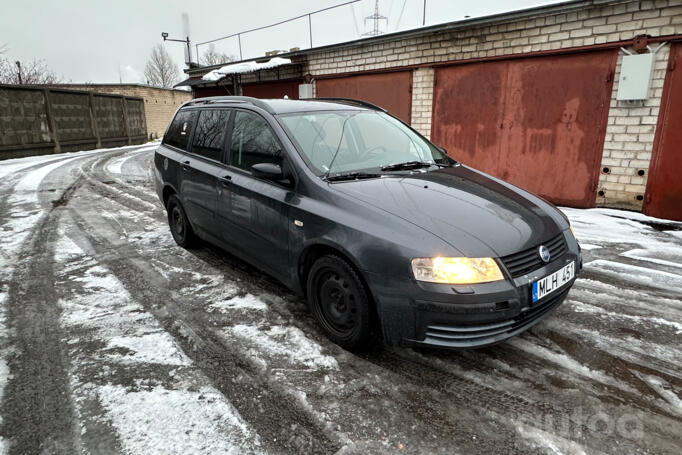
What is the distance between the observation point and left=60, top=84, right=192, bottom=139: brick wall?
29609 millimetres

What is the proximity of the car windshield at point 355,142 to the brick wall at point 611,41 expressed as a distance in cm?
487

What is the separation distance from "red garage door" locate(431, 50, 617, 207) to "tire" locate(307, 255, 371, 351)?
654 cm

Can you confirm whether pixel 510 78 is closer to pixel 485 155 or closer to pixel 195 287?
pixel 485 155

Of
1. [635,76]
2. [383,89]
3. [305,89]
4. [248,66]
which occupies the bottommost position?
[635,76]

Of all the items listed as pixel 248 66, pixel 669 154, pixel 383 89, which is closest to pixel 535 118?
pixel 669 154

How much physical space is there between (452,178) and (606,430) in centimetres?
189

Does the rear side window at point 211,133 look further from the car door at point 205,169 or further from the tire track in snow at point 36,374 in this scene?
the tire track in snow at point 36,374

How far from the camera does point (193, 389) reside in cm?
245

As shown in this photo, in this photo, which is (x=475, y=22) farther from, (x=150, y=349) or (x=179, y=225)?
(x=150, y=349)

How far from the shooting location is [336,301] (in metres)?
2.86

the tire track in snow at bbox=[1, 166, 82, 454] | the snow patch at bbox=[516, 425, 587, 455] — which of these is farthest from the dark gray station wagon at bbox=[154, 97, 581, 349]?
the tire track in snow at bbox=[1, 166, 82, 454]

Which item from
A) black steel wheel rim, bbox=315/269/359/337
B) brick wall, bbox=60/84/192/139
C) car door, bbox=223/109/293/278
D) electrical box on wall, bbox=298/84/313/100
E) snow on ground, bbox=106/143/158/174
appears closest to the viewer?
black steel wheel rim, bbox=315/269/359/337

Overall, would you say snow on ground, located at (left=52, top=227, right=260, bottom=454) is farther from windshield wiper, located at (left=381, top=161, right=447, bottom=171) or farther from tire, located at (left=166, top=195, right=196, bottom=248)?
windshield wiper, located at (left=381, top=161, right=447, bottom=171)

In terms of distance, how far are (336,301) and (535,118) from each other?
6735 millimetres
